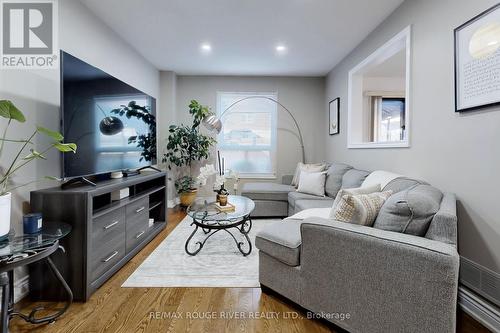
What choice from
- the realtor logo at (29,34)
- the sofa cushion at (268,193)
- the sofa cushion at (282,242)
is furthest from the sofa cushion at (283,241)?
the realtor logo at (29,34)

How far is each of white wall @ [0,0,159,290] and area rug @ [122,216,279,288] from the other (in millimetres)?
1044

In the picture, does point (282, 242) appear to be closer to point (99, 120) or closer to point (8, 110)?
point (8, 110)

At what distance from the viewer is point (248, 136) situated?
4840mm

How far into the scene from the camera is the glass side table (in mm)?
1229

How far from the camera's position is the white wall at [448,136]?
153 cm

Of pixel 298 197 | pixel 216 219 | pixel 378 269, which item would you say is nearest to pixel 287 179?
pixel 298 197

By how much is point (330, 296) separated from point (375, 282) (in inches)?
11.7

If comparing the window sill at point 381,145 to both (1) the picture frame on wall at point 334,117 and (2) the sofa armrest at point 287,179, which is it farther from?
(2) the sofa armrest at point 287,179

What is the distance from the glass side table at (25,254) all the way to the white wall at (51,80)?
1.51 ft

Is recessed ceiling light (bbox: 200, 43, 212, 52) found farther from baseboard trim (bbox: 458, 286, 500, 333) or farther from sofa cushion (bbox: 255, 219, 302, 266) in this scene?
baseboard trim (bbox: 458, 286, 500, 333)

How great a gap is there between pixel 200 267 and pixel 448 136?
2325 mm

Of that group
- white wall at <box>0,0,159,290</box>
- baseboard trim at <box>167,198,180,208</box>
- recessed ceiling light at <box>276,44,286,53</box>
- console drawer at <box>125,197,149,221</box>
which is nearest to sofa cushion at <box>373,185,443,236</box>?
console drawer at <box>125,197,149,221</box>

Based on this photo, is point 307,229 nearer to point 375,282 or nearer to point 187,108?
point 375,282

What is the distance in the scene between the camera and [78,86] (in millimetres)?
1991
